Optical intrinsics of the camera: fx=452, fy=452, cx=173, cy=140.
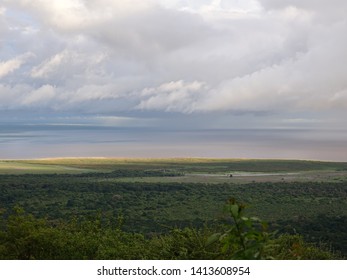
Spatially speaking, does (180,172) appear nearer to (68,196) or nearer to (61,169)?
(61,169)

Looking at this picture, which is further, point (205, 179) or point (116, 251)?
point (205, 179)

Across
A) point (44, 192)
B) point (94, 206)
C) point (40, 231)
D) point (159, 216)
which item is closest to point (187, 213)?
point (159, 216)

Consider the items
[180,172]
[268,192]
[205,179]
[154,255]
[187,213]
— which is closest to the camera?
[154,255]

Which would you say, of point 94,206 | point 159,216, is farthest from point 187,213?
point 94,206

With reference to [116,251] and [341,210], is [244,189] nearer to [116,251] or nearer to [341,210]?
[341,210]

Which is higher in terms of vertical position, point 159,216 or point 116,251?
point 116,251

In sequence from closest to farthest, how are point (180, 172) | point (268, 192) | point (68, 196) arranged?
point (68, 196), point (268, 192), point (180, 172)
